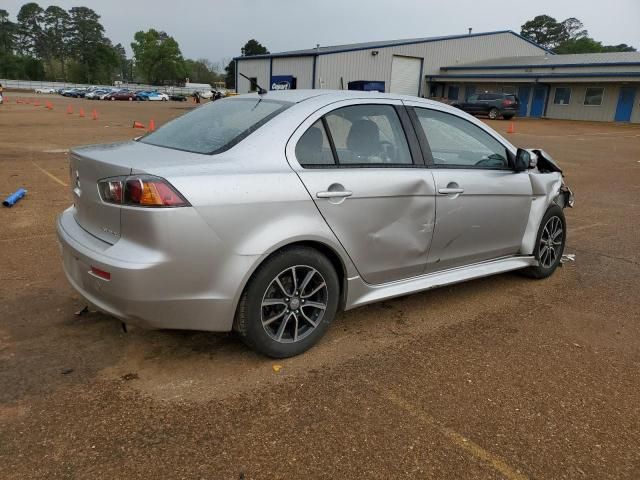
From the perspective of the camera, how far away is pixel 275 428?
8.77 feet

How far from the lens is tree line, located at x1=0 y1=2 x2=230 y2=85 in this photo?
11331 cm

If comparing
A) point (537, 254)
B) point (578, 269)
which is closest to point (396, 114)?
point (537, 254)

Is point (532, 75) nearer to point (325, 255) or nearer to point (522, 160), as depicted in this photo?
point (522, 160)

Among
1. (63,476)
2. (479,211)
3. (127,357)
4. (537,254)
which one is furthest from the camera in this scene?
(537,254)

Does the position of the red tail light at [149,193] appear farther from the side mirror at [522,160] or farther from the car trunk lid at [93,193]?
the side mirror at [522,160]

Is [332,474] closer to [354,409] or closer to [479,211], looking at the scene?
[354,409]

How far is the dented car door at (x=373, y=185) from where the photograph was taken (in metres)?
3.29

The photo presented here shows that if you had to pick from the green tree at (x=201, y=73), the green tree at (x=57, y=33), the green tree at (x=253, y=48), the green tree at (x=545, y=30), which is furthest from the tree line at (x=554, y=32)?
the green tree at (x=57, y=33)

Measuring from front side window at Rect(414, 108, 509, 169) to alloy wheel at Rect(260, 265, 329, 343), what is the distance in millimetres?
1310

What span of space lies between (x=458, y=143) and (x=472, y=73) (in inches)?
1715

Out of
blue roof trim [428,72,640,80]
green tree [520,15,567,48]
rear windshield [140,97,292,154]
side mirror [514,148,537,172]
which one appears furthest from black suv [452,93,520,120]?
green tree [520,15,567,48]

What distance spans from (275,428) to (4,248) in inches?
159

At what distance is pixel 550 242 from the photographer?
497 centimetres

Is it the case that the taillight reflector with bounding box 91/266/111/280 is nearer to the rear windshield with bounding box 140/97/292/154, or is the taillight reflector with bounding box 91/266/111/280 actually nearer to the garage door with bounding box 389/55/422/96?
the rear windshield with bounding box 140/97/292/154
